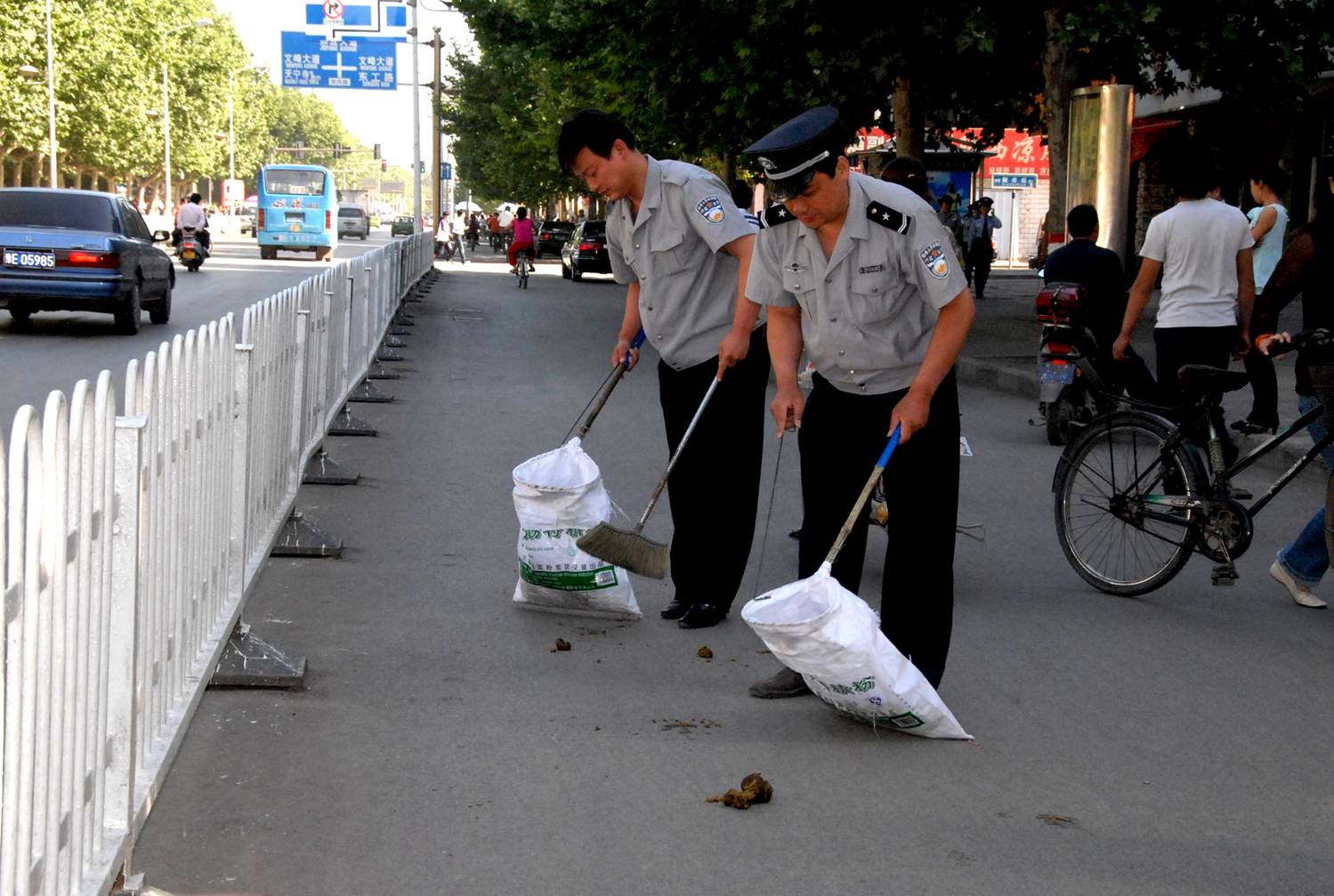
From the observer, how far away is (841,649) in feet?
15.3

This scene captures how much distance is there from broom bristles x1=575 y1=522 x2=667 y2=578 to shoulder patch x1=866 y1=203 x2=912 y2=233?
1.50 meters

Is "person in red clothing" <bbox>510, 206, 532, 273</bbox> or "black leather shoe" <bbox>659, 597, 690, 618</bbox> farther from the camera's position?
"person in red clothing" <bbox>510, 206, 532, 273</bbox>

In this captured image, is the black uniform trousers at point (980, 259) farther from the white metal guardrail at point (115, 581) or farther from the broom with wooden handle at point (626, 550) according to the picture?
the white metal guardrail at point (115, 581)

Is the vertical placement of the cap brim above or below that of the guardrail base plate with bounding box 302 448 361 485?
above

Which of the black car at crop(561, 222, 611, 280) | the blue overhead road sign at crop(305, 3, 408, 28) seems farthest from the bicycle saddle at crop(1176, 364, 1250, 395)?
the blue overhead road sign at crop(305, 3, 408, 28)

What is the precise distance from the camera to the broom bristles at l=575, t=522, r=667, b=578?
583 centimetres

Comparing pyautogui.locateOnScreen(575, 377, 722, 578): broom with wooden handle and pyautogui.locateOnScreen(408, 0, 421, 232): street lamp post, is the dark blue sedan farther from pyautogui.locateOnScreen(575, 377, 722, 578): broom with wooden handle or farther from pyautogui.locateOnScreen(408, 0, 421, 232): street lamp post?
pyautogui.locateOnScreen(408, 0, 421, 232): street lamp post

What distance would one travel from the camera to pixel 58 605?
2.82 metres

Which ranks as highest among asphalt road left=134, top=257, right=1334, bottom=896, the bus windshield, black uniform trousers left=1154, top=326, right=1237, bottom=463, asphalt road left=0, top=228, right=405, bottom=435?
the bus windshield

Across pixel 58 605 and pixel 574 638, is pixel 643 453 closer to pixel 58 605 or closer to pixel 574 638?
pixel 574 638

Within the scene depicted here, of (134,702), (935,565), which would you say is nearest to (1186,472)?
(935,565)

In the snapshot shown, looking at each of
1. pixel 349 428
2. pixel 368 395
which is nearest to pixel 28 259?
pixel 368 395

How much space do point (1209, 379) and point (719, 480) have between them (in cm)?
186

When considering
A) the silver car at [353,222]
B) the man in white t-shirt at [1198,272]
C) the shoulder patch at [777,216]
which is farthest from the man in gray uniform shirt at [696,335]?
the silver car at [353,222]
